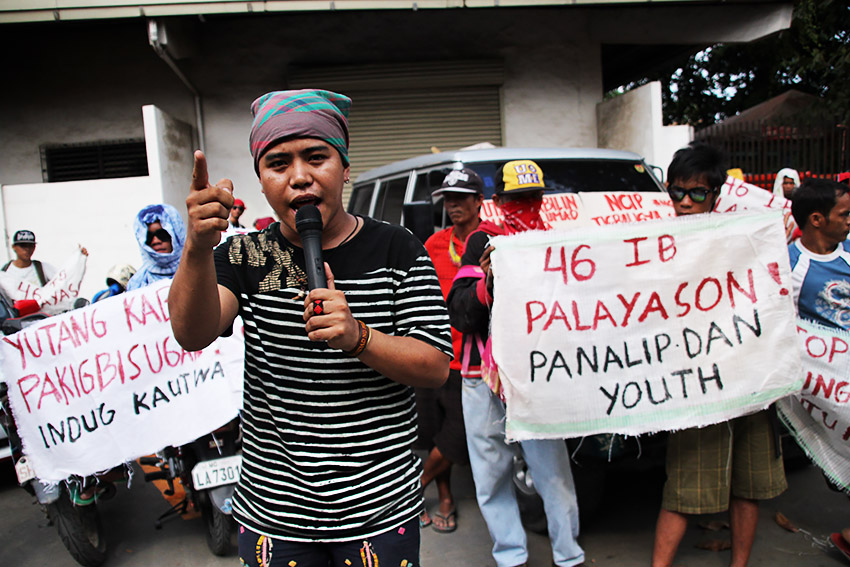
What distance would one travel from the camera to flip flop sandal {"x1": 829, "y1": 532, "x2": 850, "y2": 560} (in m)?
3.31

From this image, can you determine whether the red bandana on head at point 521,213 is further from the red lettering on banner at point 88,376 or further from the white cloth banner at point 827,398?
the red lettering on banner at point 88,376

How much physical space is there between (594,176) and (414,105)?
5.40 metres

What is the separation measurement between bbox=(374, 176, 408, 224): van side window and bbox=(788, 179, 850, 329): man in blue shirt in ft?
10.1

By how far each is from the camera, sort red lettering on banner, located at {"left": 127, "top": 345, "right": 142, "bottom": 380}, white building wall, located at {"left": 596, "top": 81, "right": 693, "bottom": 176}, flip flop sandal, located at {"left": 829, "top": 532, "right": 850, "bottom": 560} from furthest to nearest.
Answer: white building wall, located at {"left": 596, "top": 81, "right": 693, "bottom": 176}, red lettering on banner, located at {"left": 127, "top": 345, "right": 142, "bottom": 380}, flip flop sandal, located at {"left": 829, "top": 532, "right": 850, "bottom": 560}

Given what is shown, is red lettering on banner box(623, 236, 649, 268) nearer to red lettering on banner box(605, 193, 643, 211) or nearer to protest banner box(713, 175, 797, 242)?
protest banner box(713, 175, 797, 242)

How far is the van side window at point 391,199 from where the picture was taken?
5.56m

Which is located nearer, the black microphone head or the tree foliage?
the black microphone head

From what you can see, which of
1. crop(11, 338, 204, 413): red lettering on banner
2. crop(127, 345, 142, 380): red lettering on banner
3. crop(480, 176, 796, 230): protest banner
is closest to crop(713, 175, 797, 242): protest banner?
crop(480, 176, 796, 230): protest banner

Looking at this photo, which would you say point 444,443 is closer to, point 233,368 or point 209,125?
point 233,368

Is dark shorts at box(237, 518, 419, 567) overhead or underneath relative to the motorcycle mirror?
underneath

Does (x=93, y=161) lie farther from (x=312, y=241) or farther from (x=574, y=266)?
(x=312, y=241)

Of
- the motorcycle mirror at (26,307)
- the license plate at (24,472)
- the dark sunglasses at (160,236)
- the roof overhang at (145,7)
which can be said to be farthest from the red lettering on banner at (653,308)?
the roof overhang at (145,7)

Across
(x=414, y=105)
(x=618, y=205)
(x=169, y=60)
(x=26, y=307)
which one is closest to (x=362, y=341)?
(x=618, y=205)

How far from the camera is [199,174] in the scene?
1.39 m
